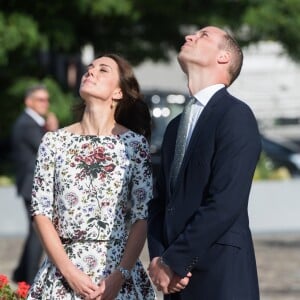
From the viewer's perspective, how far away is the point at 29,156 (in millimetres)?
11344

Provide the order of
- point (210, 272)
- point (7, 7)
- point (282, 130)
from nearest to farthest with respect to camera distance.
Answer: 1. point (210, 272)
2. point (7, 7)
3. point (282, 130)

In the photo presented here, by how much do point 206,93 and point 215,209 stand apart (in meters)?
0.51

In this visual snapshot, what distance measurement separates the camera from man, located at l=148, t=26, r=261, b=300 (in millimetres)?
4711

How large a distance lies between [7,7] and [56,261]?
15336mm

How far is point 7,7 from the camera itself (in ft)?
66.7

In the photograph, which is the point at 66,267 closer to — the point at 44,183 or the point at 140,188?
the point at 44,183

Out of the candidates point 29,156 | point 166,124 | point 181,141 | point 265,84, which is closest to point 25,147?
point 29,156

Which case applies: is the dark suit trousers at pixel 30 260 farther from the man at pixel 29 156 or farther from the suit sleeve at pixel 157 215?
the suit sleeve at pixel 157 215

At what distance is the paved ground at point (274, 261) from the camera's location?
11.1 m

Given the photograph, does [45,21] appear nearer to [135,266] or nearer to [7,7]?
[7,7]

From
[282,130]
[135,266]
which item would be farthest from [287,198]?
[282,130]

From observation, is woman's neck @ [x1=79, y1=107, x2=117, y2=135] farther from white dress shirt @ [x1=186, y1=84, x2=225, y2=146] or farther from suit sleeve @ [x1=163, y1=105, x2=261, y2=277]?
suit sleeve @ [x1=163, y1=105, x2=261, y2=277]

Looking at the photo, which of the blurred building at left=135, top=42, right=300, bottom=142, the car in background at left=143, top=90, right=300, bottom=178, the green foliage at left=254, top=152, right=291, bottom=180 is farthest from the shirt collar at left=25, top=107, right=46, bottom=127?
the blurred building at left=135, top=42, right=300, bottom=142

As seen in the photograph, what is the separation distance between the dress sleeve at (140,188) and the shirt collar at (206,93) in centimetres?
74
